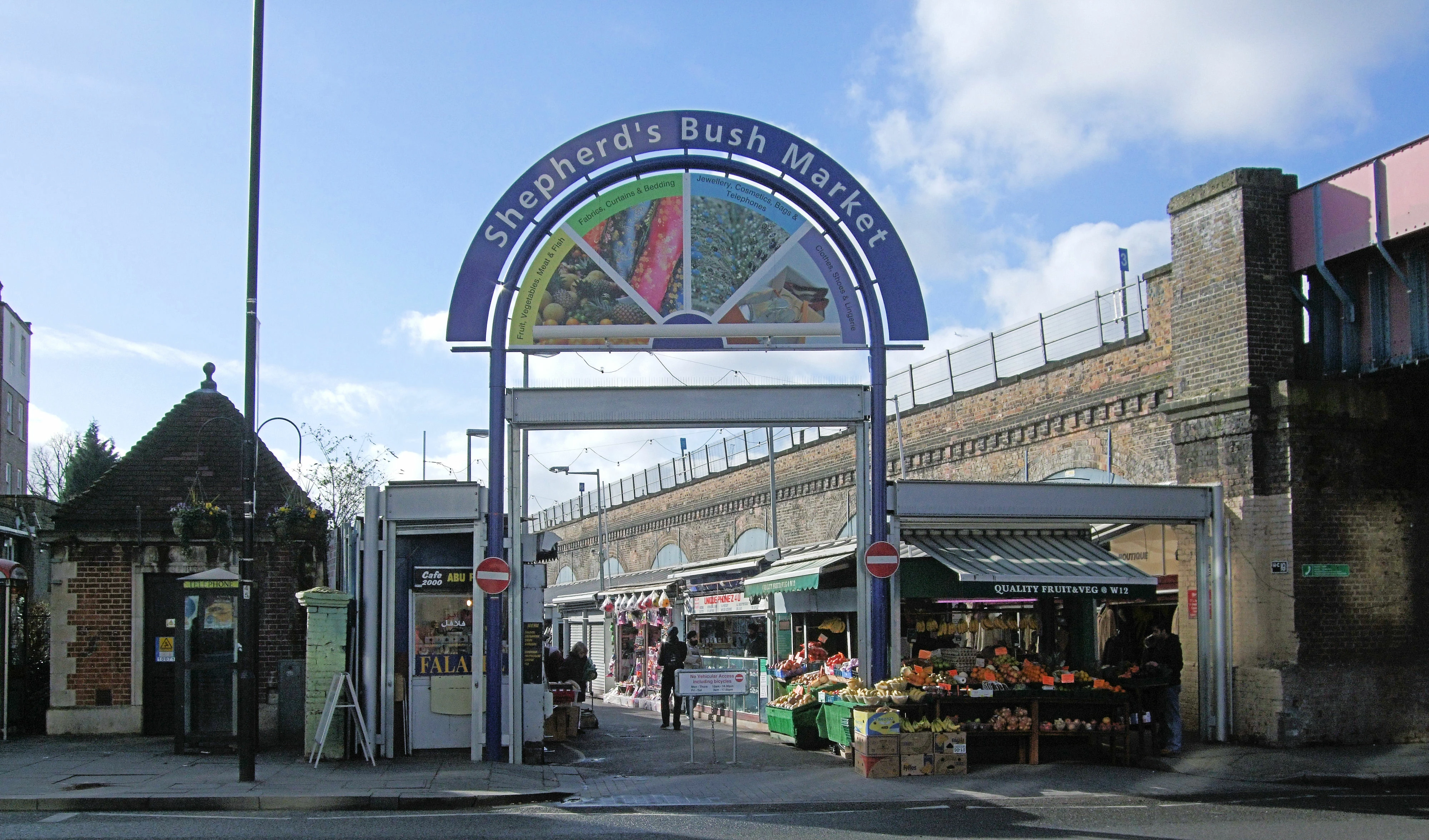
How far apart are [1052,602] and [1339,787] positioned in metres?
5.80

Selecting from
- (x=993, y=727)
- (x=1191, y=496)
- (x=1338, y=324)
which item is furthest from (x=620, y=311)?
(x=1338, y=324)

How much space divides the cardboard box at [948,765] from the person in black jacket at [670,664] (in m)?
7.14

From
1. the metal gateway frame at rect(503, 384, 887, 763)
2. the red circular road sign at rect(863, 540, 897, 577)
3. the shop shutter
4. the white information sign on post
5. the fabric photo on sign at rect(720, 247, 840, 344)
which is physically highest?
the fabric photo on sign at rect(720, 247, 840, 344)

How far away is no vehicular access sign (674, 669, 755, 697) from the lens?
642 inches

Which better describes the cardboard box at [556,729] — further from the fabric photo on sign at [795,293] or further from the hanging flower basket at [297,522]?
the fabric photo on sign at [795,293]

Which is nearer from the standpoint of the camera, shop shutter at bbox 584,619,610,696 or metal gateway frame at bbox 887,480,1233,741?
metal gateway frame at bbox 887,480,1233,741

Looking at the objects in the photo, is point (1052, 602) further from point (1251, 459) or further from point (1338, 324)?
point (1338, 324)

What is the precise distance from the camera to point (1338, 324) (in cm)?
1769

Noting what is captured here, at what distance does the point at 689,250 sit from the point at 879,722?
6.61 metres

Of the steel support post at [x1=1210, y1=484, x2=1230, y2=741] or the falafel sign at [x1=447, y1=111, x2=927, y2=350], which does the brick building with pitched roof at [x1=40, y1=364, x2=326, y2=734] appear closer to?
the falafel sign at [x1=447, y1=111, x2=927, y2=350]

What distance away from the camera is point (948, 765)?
15.1 meters

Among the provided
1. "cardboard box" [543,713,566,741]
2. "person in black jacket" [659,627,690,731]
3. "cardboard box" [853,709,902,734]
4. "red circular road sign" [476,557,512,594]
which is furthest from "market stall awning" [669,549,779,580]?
"cardboard box" [853,709,902,734]

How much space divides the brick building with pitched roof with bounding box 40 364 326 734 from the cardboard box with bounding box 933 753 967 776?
9526 millimetres

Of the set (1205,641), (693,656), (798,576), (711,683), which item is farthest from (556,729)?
(1205,641)
